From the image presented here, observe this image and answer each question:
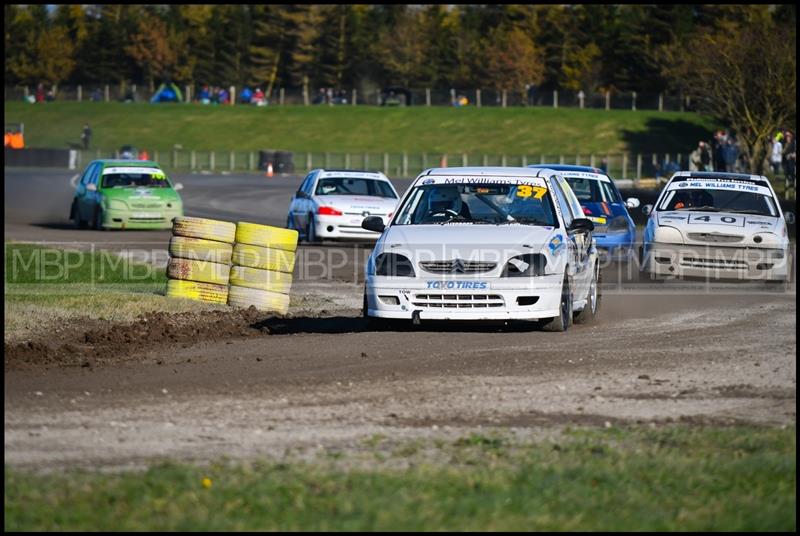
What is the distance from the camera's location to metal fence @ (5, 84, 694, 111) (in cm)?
9094

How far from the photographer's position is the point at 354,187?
2700 cm

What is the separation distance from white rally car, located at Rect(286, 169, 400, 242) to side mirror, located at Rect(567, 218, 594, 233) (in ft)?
36.5

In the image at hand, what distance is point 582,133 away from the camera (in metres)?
85.5

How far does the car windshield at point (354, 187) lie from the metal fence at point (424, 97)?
6272 cm

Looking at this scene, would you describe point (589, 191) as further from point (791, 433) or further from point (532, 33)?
point (532, 33)

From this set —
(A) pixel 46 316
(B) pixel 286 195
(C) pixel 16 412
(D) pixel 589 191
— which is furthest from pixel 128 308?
(B) pixel 286 195

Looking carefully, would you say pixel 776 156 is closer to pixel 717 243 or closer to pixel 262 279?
pixel 717 243

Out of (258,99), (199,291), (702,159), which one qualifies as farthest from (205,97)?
(199,291)

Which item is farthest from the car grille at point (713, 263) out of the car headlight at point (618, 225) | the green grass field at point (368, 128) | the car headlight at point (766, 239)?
the green grass field at point (368, 128)

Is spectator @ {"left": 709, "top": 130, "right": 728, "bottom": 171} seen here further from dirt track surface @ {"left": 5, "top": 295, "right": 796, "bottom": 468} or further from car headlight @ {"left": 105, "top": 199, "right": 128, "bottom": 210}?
dirt track surface @ {"left": 5, "top": 295, "right": 796, "bottom": 468}

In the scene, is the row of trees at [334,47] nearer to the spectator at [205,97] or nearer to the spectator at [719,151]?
the spectator at [205,97]

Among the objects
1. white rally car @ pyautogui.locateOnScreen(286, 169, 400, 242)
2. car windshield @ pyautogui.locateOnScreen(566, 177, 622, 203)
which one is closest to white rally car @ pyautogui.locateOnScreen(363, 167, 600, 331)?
car windshield @ pyautogui.locateOnScreen(566, 177, 622, 203)

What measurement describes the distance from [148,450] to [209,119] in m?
92.0

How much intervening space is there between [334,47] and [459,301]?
106 m
